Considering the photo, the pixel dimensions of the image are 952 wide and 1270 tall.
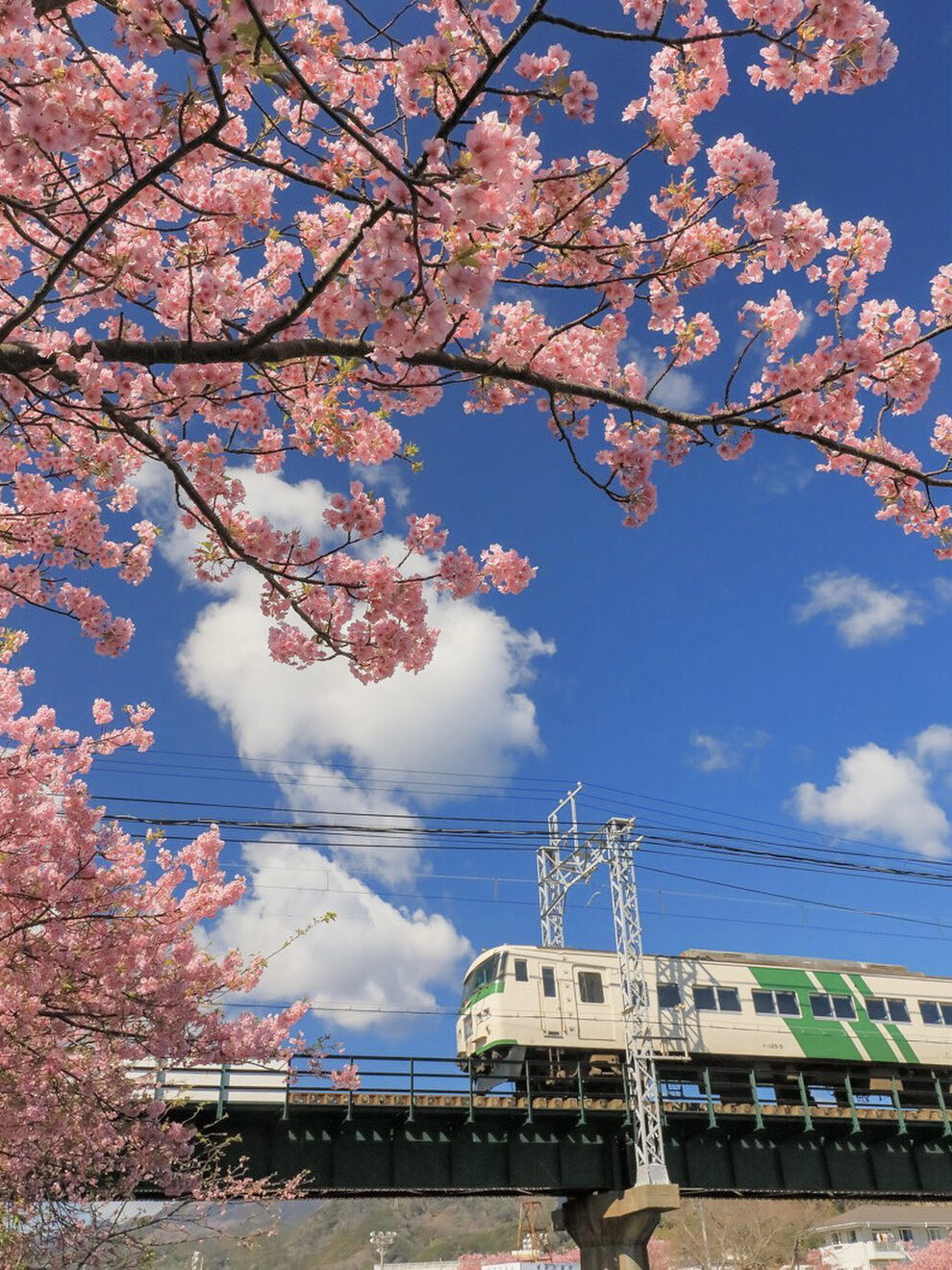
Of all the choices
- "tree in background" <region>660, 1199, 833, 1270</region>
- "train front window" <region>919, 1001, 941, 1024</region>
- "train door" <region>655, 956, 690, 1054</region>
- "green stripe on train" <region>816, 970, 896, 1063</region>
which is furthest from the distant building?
"train door" <region>655, 956, 690, 1054</region>

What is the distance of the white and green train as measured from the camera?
20.1m

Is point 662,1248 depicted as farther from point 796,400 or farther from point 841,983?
point 796,400

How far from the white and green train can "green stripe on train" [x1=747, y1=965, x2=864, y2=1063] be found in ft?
0.07

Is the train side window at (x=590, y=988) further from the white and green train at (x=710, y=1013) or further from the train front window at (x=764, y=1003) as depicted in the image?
the train front window at (x=764, y=1003)

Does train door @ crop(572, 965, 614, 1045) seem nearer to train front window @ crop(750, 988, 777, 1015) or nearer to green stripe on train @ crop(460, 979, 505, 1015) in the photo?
green stripe on train @ crop(460, 979, 505, 1015)

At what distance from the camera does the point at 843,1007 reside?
22469 millimetres

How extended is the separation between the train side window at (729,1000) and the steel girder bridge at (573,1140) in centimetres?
155

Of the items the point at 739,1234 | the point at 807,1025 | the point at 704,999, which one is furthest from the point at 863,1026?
the point at 739,1234

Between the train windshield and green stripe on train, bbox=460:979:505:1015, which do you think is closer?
green stripe on train, bbox=460:979:505:1015

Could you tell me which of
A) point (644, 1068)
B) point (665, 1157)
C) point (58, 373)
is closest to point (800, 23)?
point (58, 373)

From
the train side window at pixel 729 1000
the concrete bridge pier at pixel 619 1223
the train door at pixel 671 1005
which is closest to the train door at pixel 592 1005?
the train door at pixel 671 1005

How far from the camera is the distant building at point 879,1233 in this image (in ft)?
180

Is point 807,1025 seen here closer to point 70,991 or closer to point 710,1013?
point 710,1013

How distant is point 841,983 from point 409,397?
70.8 feet
